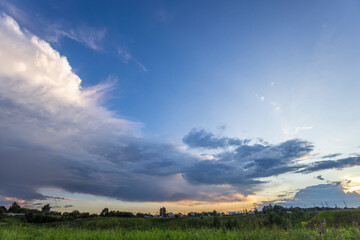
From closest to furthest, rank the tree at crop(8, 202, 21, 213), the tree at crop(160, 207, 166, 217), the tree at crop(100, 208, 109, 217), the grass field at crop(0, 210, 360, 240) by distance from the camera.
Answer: the grass field at crop(0, 210, 360, 240), the tree at crop(8, 202, 21, 213), the tree at crop(100, 208, 109, 217), the tree at crop(160, 207, 166, 217)

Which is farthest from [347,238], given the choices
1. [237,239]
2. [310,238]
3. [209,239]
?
[209,239]

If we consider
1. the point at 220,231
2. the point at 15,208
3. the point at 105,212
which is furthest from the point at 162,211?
the point at 220,231

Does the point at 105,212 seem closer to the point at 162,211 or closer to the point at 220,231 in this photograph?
the point at 162,211

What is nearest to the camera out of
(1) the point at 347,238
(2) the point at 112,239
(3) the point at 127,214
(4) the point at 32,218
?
(1) the point at 347,238

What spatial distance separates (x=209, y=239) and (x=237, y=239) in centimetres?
108

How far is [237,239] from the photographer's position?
7.49m

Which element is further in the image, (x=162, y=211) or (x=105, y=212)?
(x=162, y=211)

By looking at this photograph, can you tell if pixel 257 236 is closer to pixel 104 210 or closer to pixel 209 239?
pixel 209 239

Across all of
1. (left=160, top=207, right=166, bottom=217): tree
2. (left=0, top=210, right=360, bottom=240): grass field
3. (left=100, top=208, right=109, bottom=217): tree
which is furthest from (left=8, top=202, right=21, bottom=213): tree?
(left=0, top=210, right=360, bottom=240): grass field

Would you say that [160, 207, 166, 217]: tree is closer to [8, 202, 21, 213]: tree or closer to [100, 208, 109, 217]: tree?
[100, 208, 109, 217]: tree

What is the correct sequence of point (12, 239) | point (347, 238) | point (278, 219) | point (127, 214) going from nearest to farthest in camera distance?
point (347, 238)
point (12, 239)
point (278, 219)
point (127, 214)

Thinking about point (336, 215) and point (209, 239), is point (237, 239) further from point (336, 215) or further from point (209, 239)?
point (336, 215)

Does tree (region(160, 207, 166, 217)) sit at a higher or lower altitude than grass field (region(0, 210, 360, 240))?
higher

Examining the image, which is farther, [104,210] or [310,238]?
[104,210]
